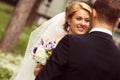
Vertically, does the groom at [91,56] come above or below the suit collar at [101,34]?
below

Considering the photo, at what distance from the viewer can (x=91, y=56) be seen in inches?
175

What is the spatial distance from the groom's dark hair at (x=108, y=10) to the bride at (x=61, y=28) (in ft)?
7.47

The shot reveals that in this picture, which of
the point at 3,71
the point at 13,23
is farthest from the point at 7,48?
the point at 3,71

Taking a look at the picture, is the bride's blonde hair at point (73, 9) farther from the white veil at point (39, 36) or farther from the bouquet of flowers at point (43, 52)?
the bouquet of flowers at point (43, 52)

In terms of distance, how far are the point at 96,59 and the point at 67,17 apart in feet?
8.55

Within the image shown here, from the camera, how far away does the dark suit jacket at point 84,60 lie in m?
4.43

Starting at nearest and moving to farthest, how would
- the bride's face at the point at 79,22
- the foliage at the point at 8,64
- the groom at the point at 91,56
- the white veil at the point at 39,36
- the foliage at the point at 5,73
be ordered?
1. the groom at the point at 91,56
2. the bride's face at the point at 79,22
3. the white veil at the point at 39,36
4. the foliage at the point at 5,73
5. the foliage at the point at 8,64

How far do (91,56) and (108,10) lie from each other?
1.33ft

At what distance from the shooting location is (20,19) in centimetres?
2005

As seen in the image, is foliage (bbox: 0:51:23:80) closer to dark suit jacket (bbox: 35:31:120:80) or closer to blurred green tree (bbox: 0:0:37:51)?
blurred green tree (bbox: 0:0:37:51)

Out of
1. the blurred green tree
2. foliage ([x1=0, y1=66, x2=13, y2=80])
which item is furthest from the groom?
the blurred green tree

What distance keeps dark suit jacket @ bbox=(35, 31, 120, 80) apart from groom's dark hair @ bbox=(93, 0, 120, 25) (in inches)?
8.0

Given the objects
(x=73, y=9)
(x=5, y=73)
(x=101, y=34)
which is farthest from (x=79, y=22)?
(x=5, y=73)

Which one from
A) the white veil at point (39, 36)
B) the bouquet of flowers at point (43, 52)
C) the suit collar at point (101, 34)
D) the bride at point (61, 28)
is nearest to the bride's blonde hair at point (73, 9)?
the bride at point (61, 28)
